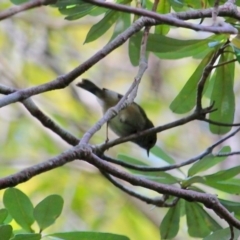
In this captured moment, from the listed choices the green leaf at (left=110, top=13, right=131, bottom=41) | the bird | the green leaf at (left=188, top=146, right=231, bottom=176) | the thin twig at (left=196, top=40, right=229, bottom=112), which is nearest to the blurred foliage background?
the bird

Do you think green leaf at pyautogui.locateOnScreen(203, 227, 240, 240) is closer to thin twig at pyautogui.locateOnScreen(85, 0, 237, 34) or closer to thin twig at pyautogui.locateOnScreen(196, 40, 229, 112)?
thin twig at pyautogui.locateOnScreen(196, 40, 229, 112)

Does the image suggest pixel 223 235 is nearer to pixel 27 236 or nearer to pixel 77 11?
pixel 27 236

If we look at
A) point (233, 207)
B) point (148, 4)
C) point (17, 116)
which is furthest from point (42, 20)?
point (233, 207)

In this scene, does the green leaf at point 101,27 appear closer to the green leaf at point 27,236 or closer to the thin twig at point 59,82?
the thin twig at point 59,82

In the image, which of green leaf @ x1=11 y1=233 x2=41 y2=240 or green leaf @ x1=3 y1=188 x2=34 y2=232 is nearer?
green leaf @ x1=11 y1=233 x2=41 y2=240

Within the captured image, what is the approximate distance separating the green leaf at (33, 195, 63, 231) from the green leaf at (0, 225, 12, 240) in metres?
0.14

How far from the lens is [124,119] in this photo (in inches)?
87.2

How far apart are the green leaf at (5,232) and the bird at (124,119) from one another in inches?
48.5

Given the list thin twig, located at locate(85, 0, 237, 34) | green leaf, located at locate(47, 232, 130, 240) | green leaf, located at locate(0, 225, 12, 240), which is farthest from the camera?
green leaf, located at locate(47, 232, 130, 240)

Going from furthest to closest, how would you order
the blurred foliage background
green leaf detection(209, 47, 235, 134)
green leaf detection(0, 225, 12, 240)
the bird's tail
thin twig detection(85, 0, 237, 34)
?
the blurred foliage background → the bird's tail → green leaf detection(209, 47, 235, 134) → green leaf detection(0, 225, 12, 240) → thin twig detection(85, 0, 237, 34)

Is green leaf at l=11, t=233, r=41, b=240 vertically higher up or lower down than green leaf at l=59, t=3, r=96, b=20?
lower down

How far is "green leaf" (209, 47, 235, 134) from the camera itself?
141cm

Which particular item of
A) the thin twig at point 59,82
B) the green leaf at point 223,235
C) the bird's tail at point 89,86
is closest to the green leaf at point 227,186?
the green leaf at point 223,235

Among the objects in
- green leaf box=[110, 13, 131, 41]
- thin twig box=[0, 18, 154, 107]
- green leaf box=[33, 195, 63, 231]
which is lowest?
green leaf box=[33, 195, 63, 231]
